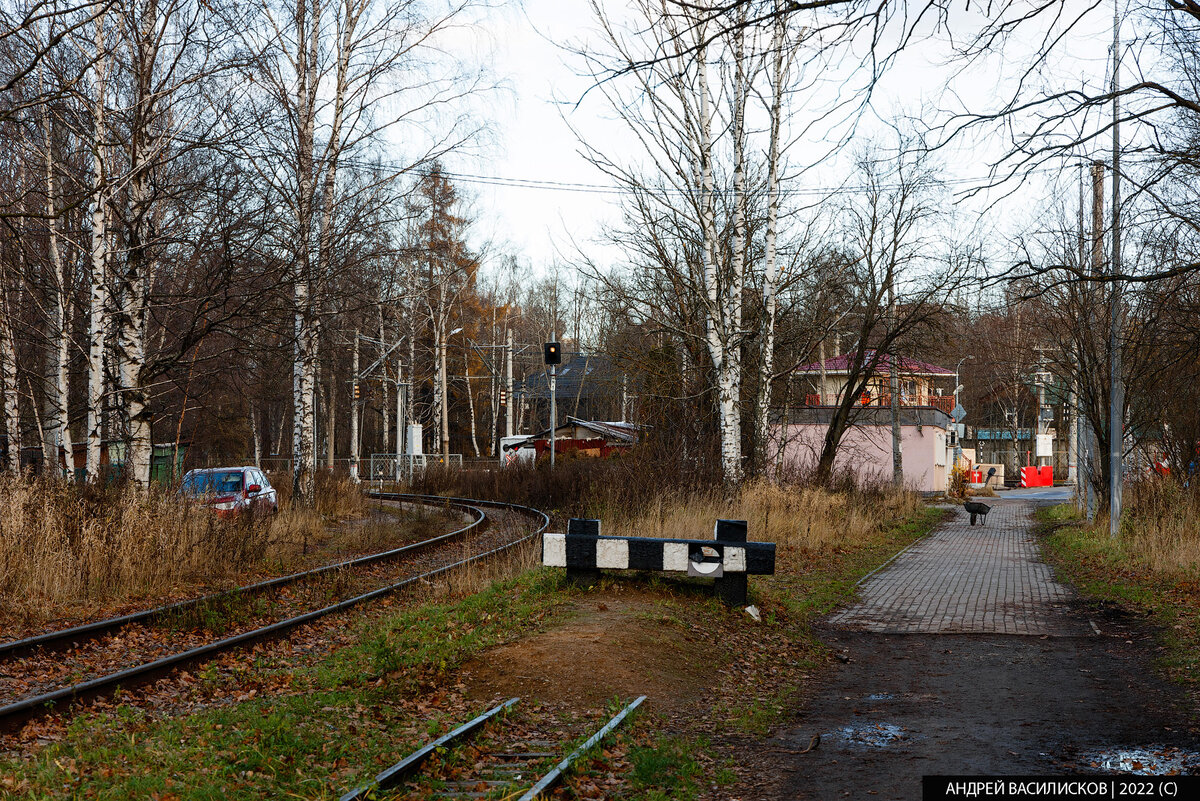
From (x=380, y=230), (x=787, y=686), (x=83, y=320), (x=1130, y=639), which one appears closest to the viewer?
(x=787, y=686)

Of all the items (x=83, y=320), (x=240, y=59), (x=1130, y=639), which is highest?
(x=240, y=59)

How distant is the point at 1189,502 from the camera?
17.0 m

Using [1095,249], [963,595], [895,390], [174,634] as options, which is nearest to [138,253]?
[174,634]

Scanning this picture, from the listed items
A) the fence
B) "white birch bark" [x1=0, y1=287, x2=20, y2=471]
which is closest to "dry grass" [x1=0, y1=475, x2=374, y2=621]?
"white birch bark" [x1=0, y1=287, x2=20, y2=471]

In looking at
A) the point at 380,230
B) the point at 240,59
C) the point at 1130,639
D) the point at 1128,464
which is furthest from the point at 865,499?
the point at 240,59

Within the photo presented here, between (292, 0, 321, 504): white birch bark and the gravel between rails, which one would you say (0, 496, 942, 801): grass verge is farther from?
(292, 0, 321, 504): white birch bark

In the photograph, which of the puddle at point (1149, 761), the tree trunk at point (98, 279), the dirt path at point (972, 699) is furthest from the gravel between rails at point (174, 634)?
the puddle at point (1149, 761)

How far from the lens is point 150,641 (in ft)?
31.5

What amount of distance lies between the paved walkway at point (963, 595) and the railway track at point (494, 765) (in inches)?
225

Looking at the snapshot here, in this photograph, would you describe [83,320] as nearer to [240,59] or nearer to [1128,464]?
[240,59]

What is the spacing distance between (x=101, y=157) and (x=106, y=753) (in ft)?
32.3

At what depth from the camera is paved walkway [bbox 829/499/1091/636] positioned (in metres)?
11.1

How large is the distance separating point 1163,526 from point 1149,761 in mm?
12460

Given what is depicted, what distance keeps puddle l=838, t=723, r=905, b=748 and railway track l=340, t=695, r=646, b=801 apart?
4.75ft
